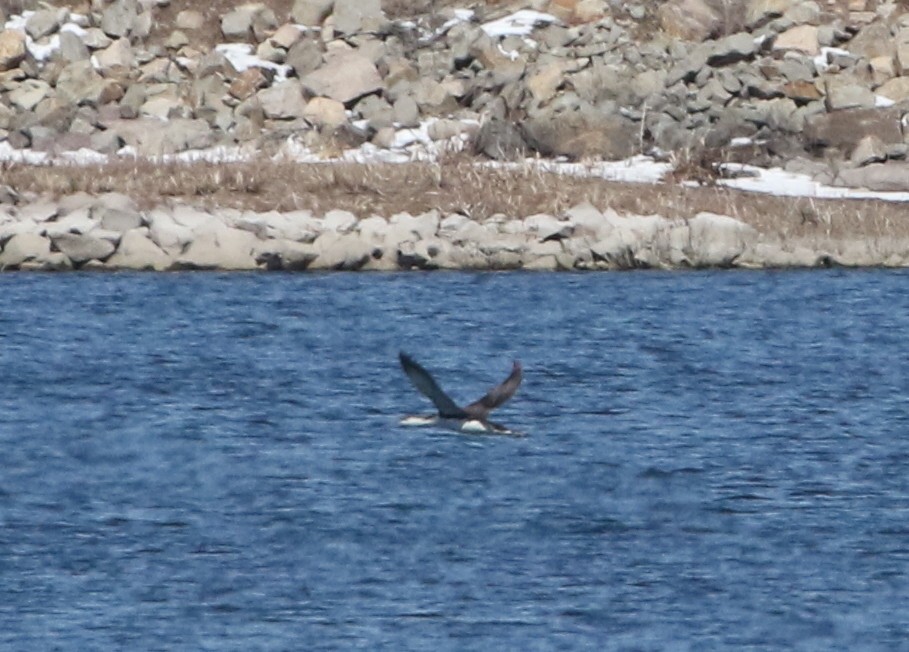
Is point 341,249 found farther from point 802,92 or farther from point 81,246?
point 802,92

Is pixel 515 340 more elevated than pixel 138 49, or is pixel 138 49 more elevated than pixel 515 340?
pixel 138 49

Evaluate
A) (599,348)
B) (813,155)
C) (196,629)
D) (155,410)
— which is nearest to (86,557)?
(196,629)

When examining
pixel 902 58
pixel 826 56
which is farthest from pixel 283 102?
pixel 902 58

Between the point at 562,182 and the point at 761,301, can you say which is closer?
the point at 761,301

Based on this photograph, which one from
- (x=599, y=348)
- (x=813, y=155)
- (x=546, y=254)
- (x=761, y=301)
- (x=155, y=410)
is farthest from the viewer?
(x=813, y=155)

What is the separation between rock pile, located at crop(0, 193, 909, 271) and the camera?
1155 inches

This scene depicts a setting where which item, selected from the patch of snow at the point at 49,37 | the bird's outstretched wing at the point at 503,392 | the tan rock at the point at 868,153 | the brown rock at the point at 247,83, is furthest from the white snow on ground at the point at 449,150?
the bird's outstretched wing at the point at 503,392

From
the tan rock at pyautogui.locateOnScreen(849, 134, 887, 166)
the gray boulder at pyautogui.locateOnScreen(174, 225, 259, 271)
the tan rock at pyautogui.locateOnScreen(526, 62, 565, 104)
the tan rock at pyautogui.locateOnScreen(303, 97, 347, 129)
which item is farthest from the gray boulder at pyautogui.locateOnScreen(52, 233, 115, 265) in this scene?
the tan rock at pyautogui.locateOnScreen(849, 134, 887, 166)

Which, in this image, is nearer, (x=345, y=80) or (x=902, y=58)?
(x=345, y=80)

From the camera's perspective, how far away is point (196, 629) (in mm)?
13250

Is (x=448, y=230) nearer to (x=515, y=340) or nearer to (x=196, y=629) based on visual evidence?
(x=515, y=340)

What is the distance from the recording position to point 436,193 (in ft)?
100

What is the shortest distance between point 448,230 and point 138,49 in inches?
462

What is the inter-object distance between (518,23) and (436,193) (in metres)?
10.2
